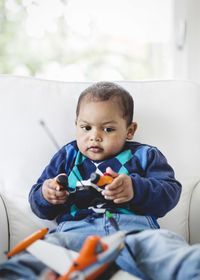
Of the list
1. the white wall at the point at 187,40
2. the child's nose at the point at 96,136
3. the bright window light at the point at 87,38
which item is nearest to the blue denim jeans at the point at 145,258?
the child's nose at the point at 96,136

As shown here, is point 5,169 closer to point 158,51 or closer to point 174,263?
point 174,263

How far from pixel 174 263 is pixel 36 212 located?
0.46 metres

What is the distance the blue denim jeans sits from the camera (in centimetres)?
71

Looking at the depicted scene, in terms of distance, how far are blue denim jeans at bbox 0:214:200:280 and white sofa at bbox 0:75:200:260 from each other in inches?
10.7

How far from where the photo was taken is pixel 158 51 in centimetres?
216

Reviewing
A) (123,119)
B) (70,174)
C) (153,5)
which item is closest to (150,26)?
(153,5)

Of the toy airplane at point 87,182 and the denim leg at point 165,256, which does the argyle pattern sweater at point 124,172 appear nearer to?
the toy airplane at point 87,182

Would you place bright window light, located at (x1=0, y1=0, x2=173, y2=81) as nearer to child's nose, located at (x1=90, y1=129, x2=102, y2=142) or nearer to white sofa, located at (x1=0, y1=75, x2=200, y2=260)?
white sofa, located at (x1=0, y1=75, x2=200, y2=260)

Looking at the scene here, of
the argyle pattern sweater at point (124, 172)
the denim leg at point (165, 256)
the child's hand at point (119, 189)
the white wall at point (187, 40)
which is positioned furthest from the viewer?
the white wall at point (187, 40)

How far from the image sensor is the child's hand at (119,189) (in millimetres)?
832

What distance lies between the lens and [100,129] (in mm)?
1035

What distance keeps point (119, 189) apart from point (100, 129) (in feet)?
0.78

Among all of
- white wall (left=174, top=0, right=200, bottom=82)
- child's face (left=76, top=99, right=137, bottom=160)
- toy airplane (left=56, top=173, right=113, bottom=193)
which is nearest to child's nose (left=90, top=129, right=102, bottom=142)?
child's face (left=76, top=99, right=137, bottom=160)

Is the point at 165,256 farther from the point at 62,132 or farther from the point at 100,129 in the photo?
the point at 62,132
